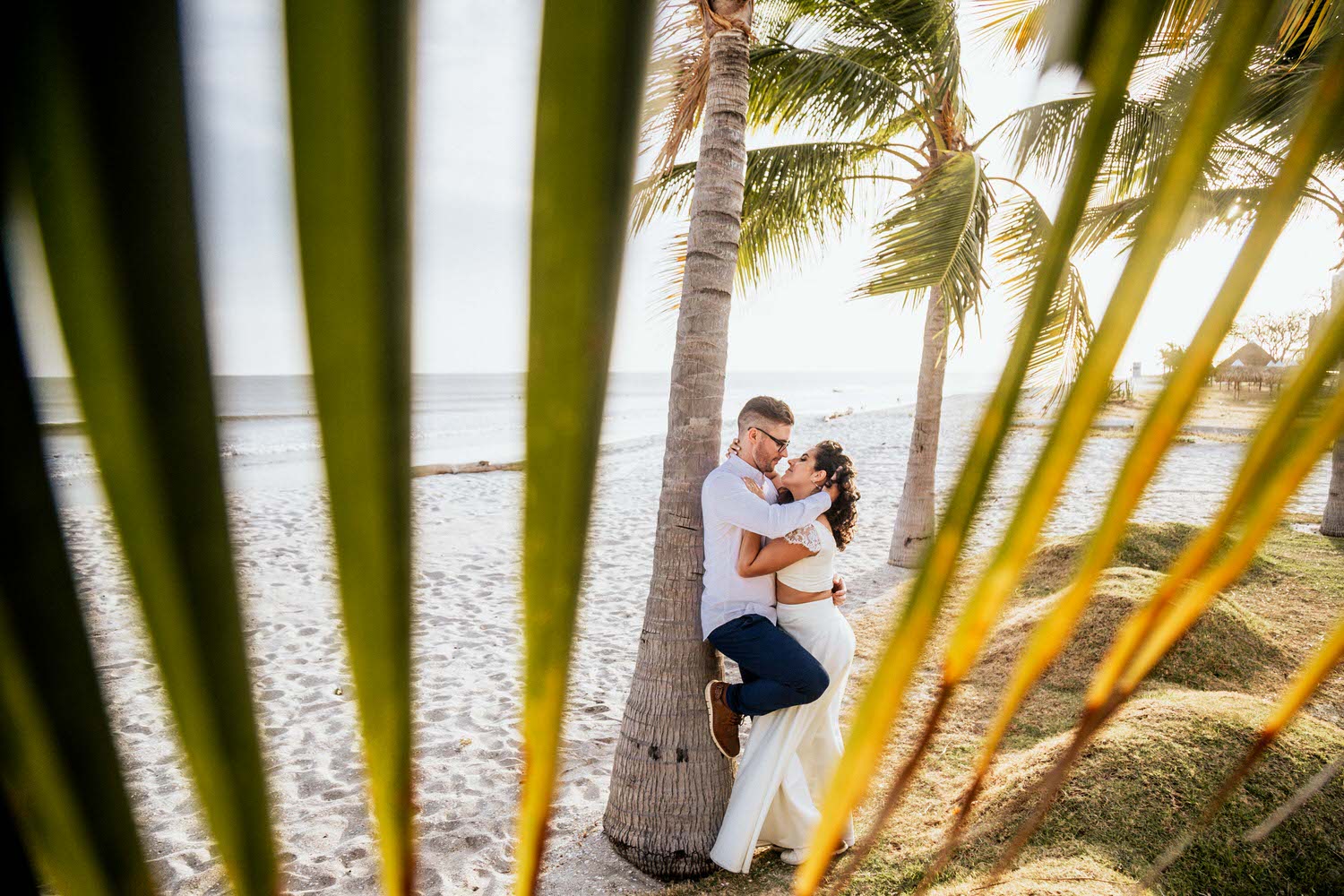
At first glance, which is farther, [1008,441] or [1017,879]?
[1017,879]

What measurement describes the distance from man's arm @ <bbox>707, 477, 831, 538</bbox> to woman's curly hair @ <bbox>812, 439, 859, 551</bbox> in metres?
0.33

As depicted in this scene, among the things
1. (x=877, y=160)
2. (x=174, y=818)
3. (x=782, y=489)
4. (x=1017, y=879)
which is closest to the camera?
(x=1017, y=879)

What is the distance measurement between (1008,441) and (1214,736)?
12.7ft

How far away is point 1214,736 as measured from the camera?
321 centimetres

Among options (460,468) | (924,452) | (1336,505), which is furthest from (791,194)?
(460,468)

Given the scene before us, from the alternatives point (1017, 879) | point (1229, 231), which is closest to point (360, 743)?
point (1229, 231)

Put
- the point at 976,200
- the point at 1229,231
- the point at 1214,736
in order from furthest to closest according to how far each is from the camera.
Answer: the point at 976,200 < the point at 1214,736 < the point at 1229,231

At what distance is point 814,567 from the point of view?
3252mm

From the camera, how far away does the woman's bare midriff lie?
3258mm

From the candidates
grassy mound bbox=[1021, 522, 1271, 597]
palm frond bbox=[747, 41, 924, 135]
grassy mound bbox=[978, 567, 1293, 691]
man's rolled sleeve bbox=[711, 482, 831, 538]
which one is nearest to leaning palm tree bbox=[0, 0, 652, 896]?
man's rolled sleeve bbox=[711, 482, 831, 538]

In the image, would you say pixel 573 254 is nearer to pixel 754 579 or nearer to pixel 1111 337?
pixel 1111 337

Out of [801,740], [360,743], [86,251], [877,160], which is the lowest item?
[801,740]

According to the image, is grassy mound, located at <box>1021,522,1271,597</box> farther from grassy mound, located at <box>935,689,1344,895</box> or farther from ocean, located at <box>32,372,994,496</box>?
ocean, located at <box>32,372,994,496</box>

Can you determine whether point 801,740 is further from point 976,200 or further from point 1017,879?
point 976,200
